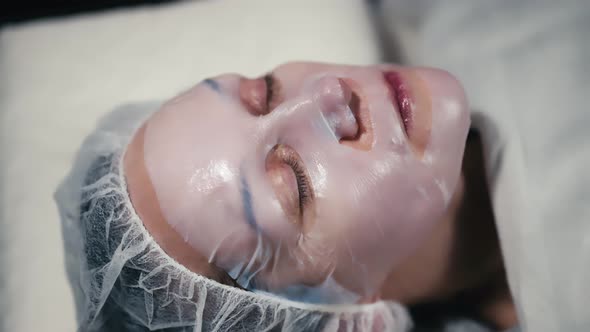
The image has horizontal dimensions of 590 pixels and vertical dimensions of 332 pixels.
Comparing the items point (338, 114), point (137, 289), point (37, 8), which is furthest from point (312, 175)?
point (37, 8)

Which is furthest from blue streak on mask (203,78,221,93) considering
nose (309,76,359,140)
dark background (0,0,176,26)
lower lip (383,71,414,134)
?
dark background (0,0,176,26)

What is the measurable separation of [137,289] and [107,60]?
2.70 feet

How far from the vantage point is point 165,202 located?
3.21ft

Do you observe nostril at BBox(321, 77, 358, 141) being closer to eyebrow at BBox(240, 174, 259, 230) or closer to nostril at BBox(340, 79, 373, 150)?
nostril at BBox(340, 79, 373, 150)

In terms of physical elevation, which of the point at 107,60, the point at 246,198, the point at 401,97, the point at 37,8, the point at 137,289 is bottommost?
the point at 137,289

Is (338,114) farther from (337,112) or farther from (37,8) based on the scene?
(37,8)

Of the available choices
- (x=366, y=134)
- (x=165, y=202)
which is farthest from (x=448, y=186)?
(x=165, y=202)

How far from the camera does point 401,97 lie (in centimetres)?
104

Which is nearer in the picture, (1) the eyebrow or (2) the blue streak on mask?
(1) the eyebrow

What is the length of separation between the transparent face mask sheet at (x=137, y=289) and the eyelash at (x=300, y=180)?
0.71 feet

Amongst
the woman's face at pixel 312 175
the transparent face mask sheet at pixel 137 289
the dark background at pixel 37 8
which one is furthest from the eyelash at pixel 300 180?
the dark background at pixel 37 8

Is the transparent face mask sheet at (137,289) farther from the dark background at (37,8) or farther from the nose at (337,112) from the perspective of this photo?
the dark background at (37,8)

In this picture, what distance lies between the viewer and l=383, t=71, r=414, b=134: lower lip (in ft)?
3.34

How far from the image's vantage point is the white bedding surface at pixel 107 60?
1391mm
